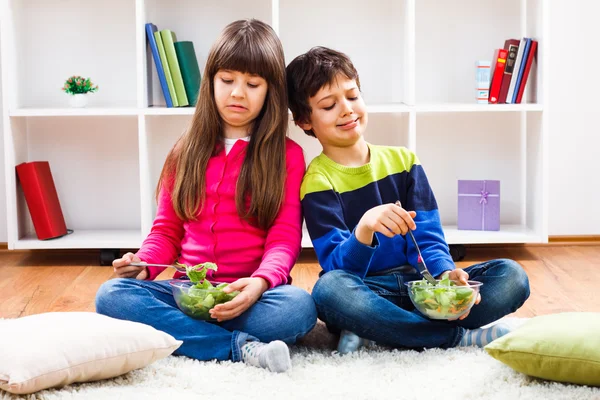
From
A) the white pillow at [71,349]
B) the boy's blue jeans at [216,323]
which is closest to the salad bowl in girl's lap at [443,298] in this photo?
the boy's blue jeans at [216,323]

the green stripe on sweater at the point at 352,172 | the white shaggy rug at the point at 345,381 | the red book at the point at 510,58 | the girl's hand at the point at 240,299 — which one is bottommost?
the white shaggy rug at the point at 345,381

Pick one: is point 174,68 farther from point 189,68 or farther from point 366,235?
point 366,235

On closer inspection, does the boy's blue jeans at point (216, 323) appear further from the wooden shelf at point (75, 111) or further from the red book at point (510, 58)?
the red book at point (510, 58)

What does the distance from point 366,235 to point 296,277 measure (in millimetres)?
969

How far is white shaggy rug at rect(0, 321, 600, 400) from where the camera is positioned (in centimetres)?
146

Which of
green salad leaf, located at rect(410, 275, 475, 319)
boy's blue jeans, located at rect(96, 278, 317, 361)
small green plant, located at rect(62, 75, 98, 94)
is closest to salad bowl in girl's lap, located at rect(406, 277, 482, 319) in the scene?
green salad leaf, located at rect(410, 275, 475, 319)

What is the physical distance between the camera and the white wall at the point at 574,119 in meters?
3.05

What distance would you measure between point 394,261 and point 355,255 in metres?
0.18

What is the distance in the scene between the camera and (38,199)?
2879mm

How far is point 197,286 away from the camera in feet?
5.54

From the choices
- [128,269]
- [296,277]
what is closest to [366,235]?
[128,269]

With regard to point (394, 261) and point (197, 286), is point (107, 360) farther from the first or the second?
point (394, 261)

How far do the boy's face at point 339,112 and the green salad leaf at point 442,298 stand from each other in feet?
1.34

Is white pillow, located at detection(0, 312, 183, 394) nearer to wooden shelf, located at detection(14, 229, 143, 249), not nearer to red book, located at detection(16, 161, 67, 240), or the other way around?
wooden shelf, located at detection(14, 229, 143, 249)
